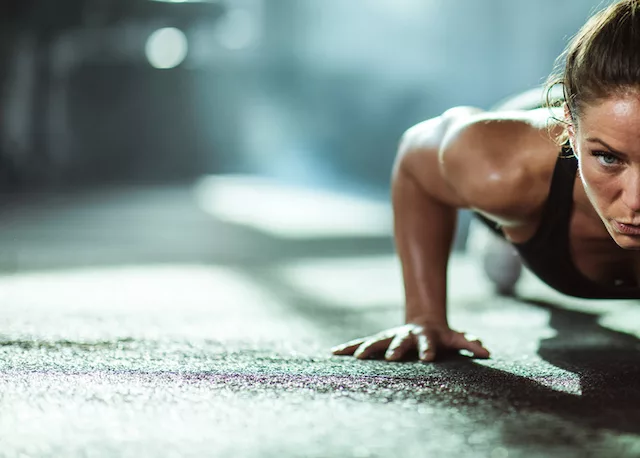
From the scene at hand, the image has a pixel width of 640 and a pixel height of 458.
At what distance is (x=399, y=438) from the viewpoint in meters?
0.84

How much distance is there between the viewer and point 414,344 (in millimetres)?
1288

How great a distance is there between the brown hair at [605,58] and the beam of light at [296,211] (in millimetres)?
2276

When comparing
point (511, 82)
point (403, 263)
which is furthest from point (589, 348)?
point (511, 82)

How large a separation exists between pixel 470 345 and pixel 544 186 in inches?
10.8

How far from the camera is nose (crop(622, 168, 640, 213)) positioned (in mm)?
920

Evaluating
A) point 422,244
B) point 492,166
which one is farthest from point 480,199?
point 422,244

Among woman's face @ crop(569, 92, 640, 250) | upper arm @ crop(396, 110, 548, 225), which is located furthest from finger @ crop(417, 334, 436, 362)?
woman's face @ crop(569, 92, 640, 250)

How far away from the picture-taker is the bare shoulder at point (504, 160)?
1.19m

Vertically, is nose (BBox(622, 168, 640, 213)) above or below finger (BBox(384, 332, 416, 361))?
above

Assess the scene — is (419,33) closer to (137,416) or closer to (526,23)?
(526,23)

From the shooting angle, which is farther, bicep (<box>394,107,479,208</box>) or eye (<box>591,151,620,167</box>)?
bicep (<box>394,107,479,208</box>)

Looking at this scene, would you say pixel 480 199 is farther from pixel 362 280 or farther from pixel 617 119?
pixel 362 280

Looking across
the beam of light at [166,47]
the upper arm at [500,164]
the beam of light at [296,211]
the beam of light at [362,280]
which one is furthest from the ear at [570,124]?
the beam of light at [166,47]

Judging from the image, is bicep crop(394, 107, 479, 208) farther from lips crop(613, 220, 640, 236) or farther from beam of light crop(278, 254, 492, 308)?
beam of light crop(278, 254, 492, 308)
